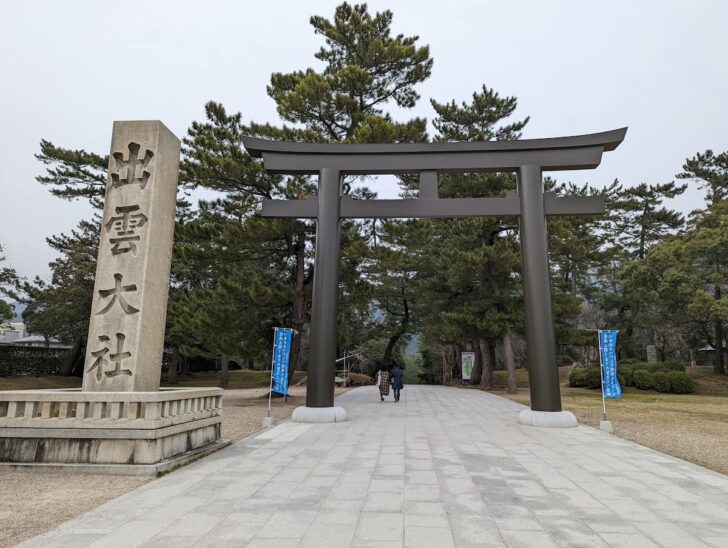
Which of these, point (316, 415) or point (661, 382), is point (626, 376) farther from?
point (316, 415)

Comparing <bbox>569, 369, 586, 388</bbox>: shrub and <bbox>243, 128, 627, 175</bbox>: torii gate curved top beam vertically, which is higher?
<bbox>243, 128, 627, 175</bbox>: torii gate curved top beam

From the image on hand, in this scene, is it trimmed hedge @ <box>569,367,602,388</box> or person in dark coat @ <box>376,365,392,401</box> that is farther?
trimmed hedge @ <box>569,367,602,388</box>

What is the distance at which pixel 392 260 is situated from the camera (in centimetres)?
1359

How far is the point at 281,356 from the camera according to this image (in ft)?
35.6

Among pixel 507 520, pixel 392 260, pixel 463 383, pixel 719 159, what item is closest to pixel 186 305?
pixel 392 260

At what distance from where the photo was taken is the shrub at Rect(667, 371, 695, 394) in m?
20.7

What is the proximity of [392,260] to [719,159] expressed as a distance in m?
25.2

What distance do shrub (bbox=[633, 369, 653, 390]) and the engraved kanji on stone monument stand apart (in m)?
22.7

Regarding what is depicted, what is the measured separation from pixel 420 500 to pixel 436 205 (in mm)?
7095

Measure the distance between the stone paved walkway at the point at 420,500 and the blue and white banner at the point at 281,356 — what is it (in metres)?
3.77

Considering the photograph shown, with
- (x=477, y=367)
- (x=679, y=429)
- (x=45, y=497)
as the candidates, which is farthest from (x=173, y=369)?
(x=679, y=429)

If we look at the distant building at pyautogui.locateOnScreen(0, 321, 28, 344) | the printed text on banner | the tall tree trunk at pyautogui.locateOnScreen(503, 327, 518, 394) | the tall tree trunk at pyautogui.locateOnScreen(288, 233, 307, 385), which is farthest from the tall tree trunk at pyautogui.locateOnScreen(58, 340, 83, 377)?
the tall tree trunk at pyautogui.locateOnScreen(503, 327, 518, 394)

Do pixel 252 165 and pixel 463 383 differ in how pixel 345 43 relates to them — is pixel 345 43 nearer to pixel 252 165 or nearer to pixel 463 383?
pixel 252 165

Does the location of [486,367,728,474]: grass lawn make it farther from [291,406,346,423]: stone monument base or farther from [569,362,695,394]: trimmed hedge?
[291,406,346,423]: stone monument base
